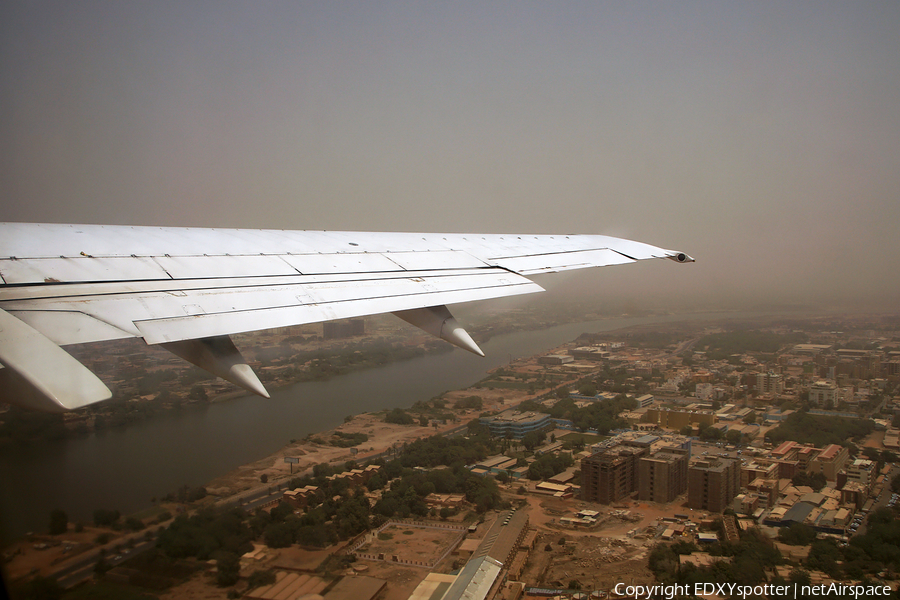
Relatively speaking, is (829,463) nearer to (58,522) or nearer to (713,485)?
(713,485)

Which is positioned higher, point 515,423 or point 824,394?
point 515,423

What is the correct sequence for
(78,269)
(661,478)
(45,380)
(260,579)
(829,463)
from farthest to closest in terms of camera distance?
1. (829,463)
2. (661,478)
3. (260,579)
4. (78,269)
5. (45,380)

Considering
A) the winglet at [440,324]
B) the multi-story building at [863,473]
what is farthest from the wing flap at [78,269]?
the multi-story building at [863,473]

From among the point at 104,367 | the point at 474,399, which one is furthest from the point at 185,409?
the point at 474,399

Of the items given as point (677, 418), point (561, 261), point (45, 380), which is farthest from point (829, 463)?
point (45, 380)

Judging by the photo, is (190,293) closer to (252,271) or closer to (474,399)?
(252,271)

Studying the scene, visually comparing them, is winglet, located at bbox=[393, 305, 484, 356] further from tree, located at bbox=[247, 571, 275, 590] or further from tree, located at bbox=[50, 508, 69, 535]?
tree, located at bbox=[247, 571, 275, 590]
